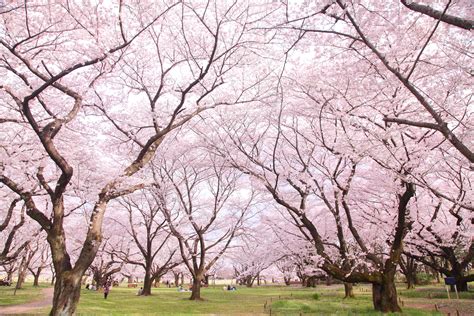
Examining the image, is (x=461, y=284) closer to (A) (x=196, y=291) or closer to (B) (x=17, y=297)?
(A) (x=196, y=291)

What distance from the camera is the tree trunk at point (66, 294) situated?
8.98 meters

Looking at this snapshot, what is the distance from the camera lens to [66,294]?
9148 millimetres

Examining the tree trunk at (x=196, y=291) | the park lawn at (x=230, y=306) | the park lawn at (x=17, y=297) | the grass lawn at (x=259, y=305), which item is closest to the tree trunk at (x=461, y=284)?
the grass lawn at (x=259, y=305)

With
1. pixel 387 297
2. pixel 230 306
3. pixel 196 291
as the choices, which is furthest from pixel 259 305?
pixel 387 297

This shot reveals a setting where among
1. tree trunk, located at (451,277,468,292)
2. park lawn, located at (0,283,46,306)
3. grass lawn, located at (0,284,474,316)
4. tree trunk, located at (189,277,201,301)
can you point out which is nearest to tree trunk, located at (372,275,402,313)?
grass lawn, located at (0,284,474,316)

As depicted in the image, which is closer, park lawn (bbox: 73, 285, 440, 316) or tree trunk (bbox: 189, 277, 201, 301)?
park lawn (bbox: 73, 285, 440, 316)

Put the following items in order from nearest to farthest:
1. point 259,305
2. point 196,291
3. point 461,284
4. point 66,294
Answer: point 66,294
point 259,305
point 461,284
point 196,291

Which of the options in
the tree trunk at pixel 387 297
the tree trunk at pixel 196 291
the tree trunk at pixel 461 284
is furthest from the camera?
the tree trunk at pixel 196 291

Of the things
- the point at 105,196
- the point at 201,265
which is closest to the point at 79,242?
the point at 201,265

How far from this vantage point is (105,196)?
10.6 metres

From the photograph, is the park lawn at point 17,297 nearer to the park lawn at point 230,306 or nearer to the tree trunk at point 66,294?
the park lawn at point 230,306

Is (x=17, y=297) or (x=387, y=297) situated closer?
(x=387, y=297)

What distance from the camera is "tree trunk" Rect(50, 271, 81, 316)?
29.5ft

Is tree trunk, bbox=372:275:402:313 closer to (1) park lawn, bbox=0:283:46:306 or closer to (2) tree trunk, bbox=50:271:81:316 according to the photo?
(2) tree trunk, bbox=50:271:81:316
